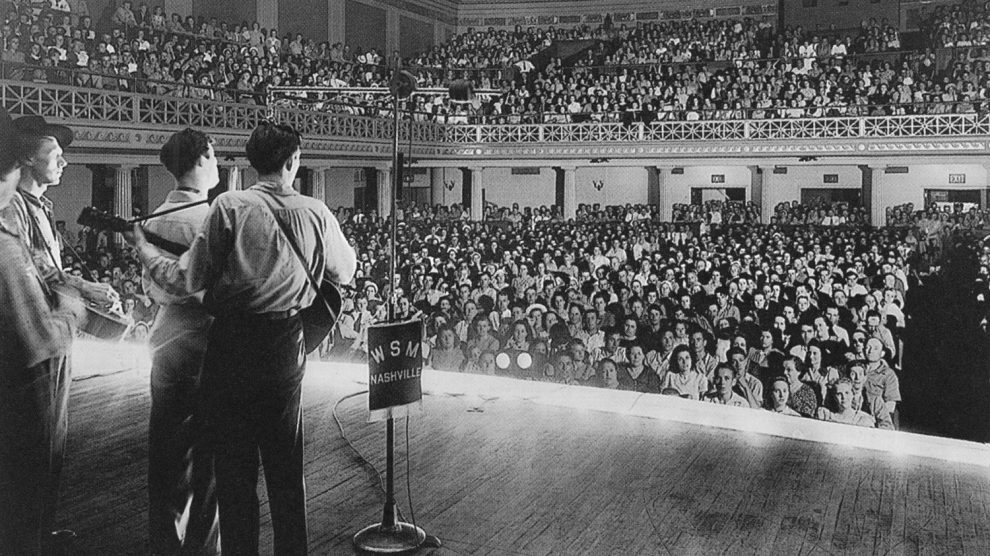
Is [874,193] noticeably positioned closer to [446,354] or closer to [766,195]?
[766,195]

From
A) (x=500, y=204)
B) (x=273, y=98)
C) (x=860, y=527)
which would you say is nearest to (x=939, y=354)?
(x=860, y=527)

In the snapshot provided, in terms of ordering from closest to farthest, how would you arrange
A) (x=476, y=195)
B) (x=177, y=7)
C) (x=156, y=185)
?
(x=156, y=185), (x=177, y=7), (x=476, y=195)

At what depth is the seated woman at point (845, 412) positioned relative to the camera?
6.99m

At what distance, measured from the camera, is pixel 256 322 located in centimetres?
271

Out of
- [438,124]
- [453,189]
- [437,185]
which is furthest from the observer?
[453,189]

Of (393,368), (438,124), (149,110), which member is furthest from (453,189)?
(393,368)

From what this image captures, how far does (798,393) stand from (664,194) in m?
18.4

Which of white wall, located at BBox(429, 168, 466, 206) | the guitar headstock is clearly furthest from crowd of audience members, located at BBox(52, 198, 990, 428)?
white wall, located at BBox(429, 168, 466, 206)

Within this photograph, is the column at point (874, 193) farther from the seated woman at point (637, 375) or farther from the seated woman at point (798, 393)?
the seated woman at point (637, 375)

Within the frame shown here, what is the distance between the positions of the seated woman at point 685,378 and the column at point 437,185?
21305 millimetres

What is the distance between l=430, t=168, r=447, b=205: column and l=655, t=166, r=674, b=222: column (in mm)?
6836

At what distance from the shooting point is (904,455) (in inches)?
179

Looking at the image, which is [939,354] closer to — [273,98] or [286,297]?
[286,297]

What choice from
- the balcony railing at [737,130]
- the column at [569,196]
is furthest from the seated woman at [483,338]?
the column at [569,196]
